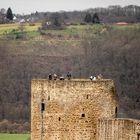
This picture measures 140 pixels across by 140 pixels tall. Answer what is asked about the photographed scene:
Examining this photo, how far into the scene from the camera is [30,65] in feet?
411

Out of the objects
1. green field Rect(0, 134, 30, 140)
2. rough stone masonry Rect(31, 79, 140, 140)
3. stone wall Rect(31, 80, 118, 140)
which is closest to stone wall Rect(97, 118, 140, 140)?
rough stone masonry Rect(31, 79, 140, 140)

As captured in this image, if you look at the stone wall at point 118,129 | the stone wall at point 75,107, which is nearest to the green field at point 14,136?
the stone wall at point 75,107

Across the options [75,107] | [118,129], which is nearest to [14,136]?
[75,107]

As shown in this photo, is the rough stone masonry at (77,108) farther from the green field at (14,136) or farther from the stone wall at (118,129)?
the green field at (14,136)

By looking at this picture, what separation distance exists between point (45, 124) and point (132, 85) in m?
76.6

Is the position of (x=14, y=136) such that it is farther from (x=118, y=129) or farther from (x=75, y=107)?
(x=118, y=129)

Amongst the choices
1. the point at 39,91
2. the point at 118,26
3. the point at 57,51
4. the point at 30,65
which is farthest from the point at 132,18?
the point at 39,91

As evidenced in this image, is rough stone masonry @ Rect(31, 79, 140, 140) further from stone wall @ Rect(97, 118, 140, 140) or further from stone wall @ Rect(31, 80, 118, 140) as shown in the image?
stone wall @ Rect(97, 118, 140, 140)

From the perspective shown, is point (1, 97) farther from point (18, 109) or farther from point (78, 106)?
point (78, 106)

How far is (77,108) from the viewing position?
97.4 feet

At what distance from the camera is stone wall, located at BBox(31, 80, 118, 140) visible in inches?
1164

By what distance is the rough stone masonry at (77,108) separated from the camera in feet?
96.9

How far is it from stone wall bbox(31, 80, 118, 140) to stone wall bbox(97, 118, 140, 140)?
50cm

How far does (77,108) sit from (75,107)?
9cm
